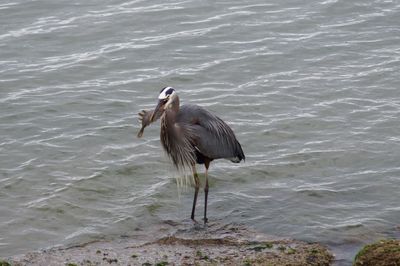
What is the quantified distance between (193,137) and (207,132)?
0.58ft

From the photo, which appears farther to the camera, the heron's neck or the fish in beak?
the heron's neck

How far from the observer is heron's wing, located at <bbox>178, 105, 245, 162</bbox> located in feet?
29.9

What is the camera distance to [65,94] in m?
12.5

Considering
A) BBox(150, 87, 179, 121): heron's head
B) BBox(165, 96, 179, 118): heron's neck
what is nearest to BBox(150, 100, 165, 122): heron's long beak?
BBox(150, 87, 179, 121): heron's head

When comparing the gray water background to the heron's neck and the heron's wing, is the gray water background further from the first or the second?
the heron's neck

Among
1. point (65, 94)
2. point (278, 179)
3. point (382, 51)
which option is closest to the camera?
point (278, 179)

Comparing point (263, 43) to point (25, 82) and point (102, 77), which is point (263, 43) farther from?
point (25, 82)

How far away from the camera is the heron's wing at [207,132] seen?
29.9 feet

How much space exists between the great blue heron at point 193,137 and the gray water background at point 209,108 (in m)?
0.56

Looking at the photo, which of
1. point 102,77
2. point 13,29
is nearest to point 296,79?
point 102,77

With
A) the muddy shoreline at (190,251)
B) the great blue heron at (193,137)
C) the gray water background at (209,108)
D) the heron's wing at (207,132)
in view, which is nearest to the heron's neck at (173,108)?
the great blue heron at (193,137)

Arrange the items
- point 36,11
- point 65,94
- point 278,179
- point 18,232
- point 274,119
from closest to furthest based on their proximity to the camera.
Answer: point 18,232 < point 278,179 < point 274,119 < point 65,94 < point 36,11

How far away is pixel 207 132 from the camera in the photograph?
9125 millimetres

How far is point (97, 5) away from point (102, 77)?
3.27m
